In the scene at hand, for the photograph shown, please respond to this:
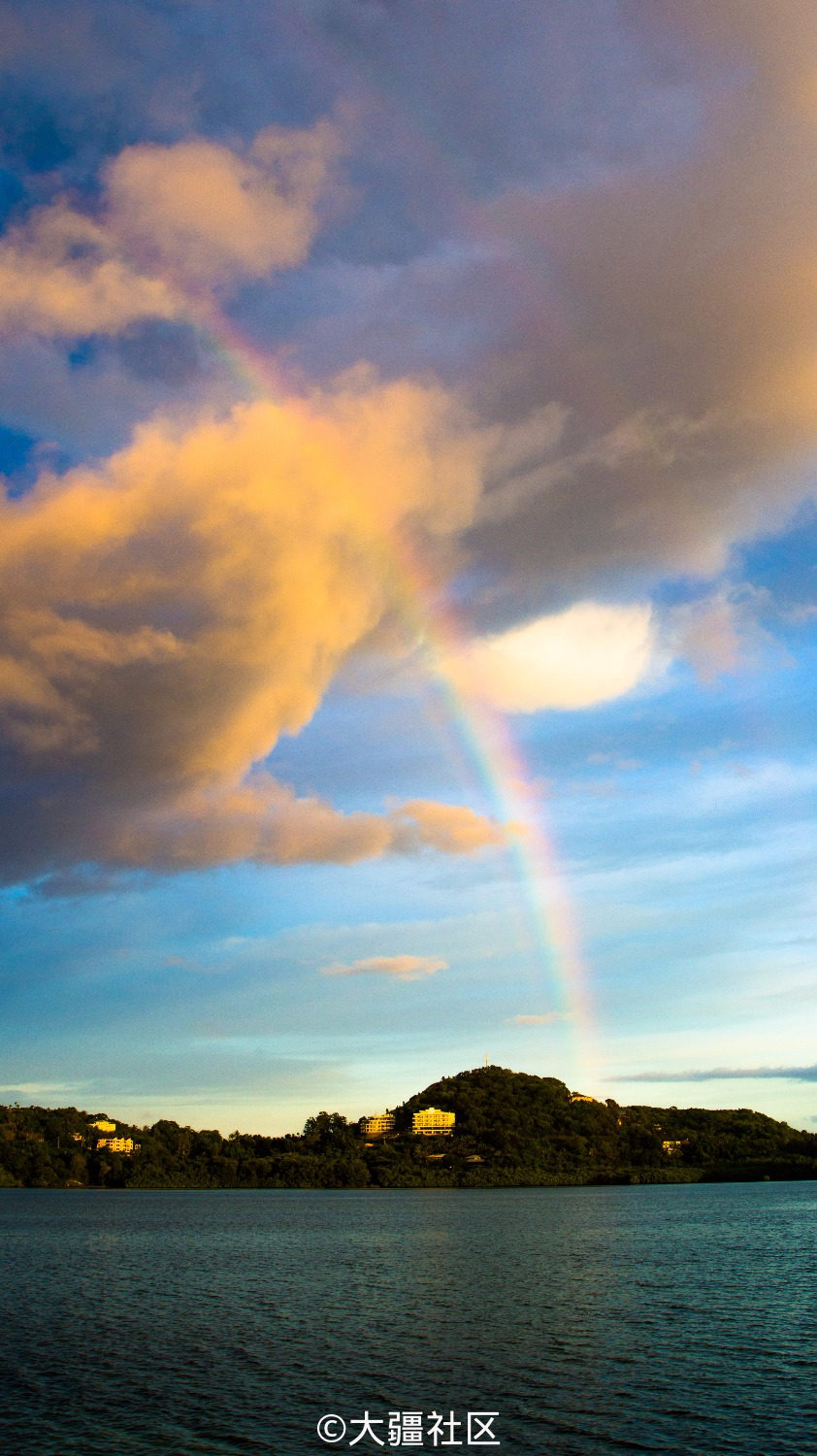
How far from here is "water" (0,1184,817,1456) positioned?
116 ft

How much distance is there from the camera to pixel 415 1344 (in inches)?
1965

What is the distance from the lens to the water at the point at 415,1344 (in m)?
35.4

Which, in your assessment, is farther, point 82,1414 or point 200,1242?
point 200,1242

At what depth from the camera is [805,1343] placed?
5016cm

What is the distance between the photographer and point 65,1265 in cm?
9050

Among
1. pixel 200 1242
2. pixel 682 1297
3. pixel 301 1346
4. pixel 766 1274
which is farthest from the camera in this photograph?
pixel 200 1242

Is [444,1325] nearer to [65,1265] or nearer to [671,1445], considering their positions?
[671,1445]

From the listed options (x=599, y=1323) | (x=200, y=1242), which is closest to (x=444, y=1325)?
(x=599, y=1323)

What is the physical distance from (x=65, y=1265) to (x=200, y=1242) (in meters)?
24.9

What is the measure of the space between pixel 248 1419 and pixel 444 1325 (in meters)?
20.8

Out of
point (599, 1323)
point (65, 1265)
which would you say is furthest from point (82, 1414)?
point (65, 1265)

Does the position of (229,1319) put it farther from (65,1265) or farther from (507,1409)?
(65,1265)

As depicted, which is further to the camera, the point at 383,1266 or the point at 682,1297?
the point at 383,1266

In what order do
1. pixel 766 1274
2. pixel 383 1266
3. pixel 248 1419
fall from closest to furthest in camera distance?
1. pixel 248 1419
2. pixel 766 1274
3. pixel 383 1266
